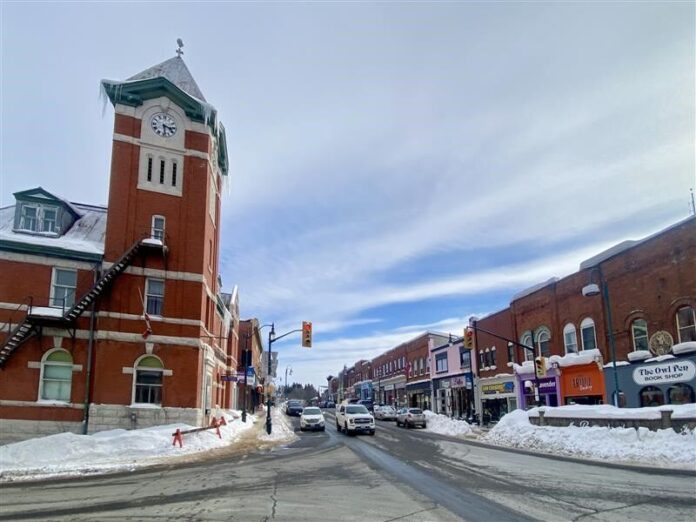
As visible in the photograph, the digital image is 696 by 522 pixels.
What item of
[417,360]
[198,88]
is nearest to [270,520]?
[198,88]

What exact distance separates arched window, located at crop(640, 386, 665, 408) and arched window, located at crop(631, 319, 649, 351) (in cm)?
210

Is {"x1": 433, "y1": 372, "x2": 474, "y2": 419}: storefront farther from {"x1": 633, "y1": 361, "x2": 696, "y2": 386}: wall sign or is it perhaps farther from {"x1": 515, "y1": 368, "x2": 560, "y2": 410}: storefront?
{"x1": 633, "y1": 361, "x2": 696, "y2": 386}: wall sign

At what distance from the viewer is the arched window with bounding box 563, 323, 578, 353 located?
34281 millimetres

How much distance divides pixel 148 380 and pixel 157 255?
621 centimetres

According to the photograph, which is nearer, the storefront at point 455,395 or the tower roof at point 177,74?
the tower roof at point 177,74

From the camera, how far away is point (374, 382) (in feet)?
330

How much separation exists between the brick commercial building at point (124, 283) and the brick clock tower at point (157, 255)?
5 cm

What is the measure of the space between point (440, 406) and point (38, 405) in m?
45.7

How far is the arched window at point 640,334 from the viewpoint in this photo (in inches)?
1100

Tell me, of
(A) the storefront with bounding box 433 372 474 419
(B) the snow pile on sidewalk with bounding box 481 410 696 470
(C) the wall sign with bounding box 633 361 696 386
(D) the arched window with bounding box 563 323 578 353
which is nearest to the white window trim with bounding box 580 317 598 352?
(D) the arched window with bounding box 563 323 578 353

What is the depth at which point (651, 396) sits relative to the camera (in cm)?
2725

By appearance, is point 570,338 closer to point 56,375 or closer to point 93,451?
point 93,451

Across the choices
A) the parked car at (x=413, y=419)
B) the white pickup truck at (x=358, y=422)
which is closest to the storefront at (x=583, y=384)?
the parked car at (x=413, y=419)

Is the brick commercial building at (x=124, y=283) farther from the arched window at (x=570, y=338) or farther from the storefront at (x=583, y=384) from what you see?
the arched window at (x=570, y=338)
